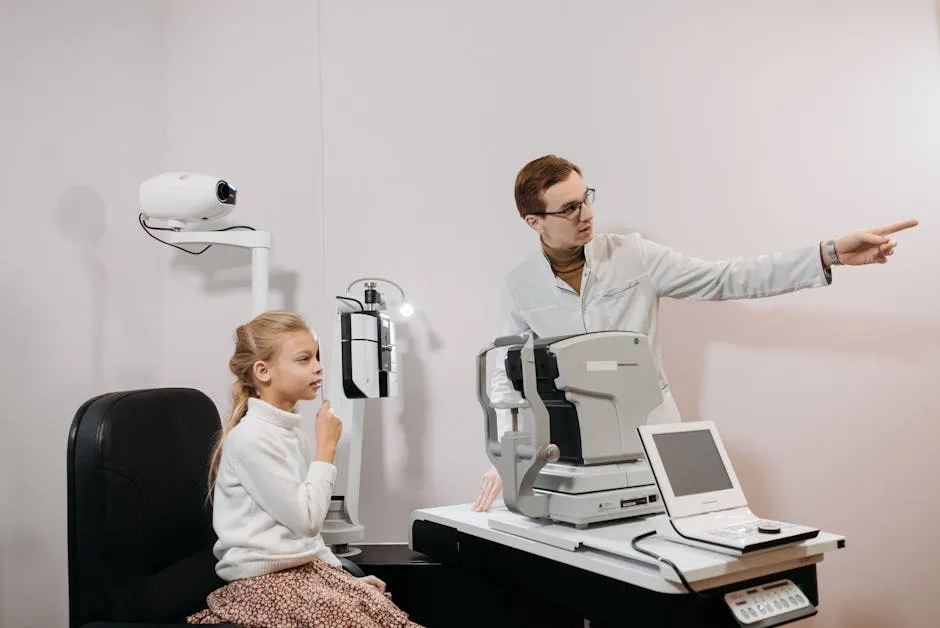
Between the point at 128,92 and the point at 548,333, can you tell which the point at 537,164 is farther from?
the point at 128,92

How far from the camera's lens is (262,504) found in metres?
1.49

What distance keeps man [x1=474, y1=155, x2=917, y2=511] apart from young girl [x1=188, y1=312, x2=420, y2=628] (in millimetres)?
442

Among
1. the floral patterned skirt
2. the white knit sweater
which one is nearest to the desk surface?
the floral patterned skirt

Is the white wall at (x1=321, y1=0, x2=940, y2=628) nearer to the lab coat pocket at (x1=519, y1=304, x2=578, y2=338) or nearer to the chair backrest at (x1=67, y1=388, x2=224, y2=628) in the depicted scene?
the lab coat pocket at (x1=519, y1=304, x2=578, y2=338)

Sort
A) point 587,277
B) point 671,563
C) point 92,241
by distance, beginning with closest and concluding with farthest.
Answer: point 671,563, point 587,277, point 92,241

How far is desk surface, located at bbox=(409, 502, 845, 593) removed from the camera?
117cm

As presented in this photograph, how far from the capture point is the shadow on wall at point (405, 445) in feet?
8.52

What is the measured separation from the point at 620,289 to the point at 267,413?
104 cm

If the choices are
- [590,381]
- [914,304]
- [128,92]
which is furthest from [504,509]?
[128,92]

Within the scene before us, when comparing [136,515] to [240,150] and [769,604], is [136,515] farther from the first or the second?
[240,150]

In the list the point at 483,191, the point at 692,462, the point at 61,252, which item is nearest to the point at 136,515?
the point at 692,462

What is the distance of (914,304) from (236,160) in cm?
259

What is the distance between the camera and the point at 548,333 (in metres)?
2.07

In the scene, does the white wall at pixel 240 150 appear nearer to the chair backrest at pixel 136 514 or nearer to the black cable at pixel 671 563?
the chair backrest at pixel 136 514
